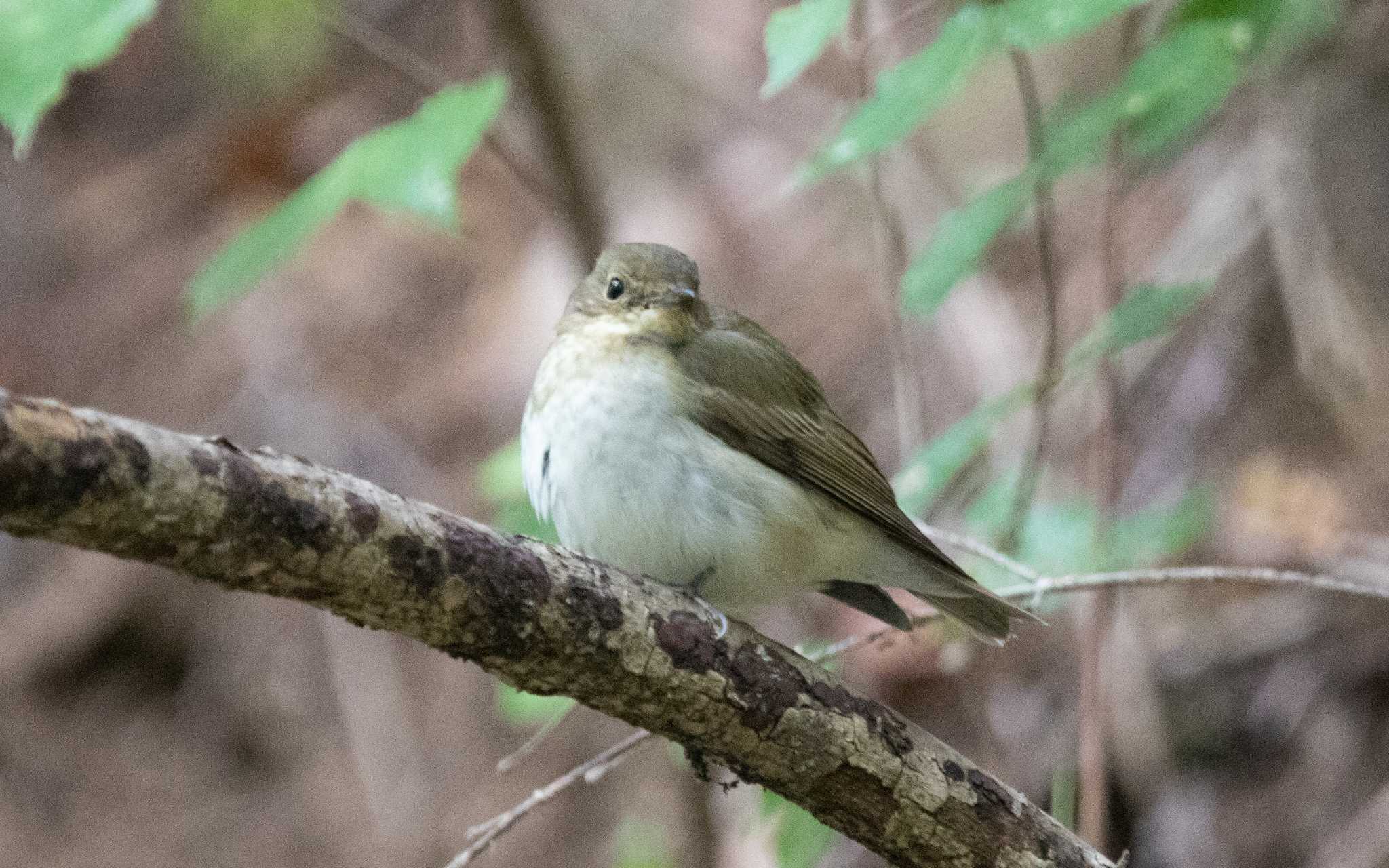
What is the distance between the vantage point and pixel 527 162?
6.88 meters

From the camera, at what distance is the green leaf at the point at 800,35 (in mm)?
2482

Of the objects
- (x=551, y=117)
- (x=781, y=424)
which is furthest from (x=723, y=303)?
(x=781, y=424)

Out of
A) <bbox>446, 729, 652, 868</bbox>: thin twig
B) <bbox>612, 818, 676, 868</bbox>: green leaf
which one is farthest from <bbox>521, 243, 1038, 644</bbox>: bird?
<bbox>612, 818, 676, 868</bbox>: green leaf

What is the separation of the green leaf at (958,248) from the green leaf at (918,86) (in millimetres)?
342

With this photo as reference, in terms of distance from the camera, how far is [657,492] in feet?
9.24

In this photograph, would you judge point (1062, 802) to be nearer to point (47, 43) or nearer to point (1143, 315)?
point (1143, 315)

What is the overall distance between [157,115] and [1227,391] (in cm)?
525

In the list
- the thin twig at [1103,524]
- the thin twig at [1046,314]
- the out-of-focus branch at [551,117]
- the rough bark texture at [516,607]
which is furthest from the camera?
the out-of-focus branch at [551,117]

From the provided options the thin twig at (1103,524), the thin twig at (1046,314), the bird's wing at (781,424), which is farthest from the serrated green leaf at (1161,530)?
the bird's wing at (781,424)

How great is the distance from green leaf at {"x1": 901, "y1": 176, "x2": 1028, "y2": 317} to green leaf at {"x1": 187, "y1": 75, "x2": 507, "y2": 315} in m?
0.90

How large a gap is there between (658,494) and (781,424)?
1.36ft

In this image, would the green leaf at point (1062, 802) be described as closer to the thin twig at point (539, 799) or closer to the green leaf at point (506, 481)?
the thin twig at point (539, 799)

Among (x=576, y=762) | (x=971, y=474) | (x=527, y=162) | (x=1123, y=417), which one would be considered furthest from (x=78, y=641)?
(x=1123, y=417)

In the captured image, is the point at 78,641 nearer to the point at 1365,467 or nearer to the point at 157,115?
the point at 157,115
